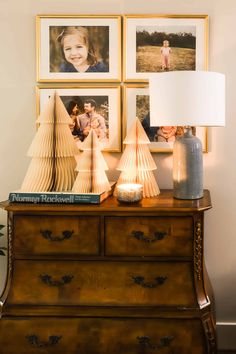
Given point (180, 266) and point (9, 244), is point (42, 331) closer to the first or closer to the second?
point (9, 244)

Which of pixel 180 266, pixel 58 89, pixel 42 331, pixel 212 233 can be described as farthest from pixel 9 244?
pixel 212 233

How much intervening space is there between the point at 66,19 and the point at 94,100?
485 mm

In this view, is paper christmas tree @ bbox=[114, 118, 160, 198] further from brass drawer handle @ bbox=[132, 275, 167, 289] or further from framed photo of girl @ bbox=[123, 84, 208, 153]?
brass drawer handle @ bbox=[132, 275, 167, 289]

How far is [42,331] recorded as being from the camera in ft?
5.90

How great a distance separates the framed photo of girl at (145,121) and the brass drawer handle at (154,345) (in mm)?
1005

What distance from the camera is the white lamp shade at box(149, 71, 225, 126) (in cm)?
173

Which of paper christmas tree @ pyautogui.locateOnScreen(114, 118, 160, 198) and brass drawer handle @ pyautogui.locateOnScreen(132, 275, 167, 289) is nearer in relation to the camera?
brass drawer handle @ pyautogui.locateOnScreen(132, 275, 167, 289)

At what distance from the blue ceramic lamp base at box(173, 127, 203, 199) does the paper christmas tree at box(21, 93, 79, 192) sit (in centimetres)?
54

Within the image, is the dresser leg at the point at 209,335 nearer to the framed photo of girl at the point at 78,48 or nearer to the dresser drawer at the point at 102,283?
the dresser drawer at the point at 102,283

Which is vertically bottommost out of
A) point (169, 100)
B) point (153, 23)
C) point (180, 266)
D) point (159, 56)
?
point (180, 266)

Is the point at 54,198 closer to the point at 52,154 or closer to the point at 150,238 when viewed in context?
the point at 52,154

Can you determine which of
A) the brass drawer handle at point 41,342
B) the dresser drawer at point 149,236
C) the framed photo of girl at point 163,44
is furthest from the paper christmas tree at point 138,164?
the brass drawer handle at point 41,342

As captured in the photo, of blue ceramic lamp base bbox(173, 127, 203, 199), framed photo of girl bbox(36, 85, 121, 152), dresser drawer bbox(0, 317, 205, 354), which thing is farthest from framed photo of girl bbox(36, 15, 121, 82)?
dresser drawer bbox(0, 317, 205, 354)

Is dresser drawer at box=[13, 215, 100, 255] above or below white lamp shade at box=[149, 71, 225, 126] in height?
below
